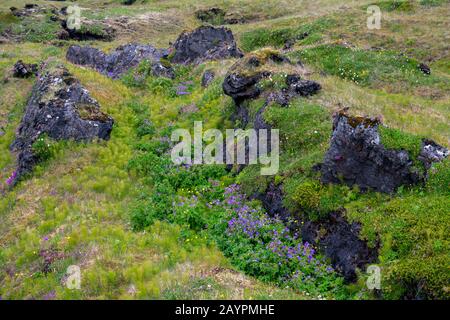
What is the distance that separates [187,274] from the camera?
1096 cm

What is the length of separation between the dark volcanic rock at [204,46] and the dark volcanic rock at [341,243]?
21803 millimetres

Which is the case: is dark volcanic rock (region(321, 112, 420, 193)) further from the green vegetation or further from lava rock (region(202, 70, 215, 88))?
the green vegetation

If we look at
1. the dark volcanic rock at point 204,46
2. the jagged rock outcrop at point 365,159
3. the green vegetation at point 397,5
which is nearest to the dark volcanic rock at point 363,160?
the jagged rock outcrop at point 365,159

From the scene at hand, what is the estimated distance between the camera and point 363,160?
41.5 ft

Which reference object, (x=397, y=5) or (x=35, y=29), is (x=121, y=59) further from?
(x=397, y=5)

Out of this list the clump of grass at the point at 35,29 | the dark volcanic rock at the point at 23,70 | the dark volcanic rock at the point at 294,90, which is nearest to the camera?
the dark volcanic rock at the point at 294,90

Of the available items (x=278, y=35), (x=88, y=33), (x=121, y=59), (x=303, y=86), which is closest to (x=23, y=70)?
(x=121, y=59)

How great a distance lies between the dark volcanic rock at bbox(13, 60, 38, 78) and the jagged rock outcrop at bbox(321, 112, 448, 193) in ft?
84.5

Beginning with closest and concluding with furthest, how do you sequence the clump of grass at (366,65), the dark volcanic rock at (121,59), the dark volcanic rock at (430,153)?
the dark volcanic rock at (430,153), the clump of grass at (366,65), the dark volcanic rock at (121,59)

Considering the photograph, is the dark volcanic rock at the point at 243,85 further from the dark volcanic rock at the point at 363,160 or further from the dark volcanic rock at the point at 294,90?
the dark volcanic rock at the point at 363,160

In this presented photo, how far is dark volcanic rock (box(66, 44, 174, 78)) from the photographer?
103 ft

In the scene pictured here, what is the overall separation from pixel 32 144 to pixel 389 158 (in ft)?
50.5

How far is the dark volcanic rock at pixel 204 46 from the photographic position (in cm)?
3244

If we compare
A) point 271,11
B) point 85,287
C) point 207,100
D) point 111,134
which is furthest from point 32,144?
point 271,11
